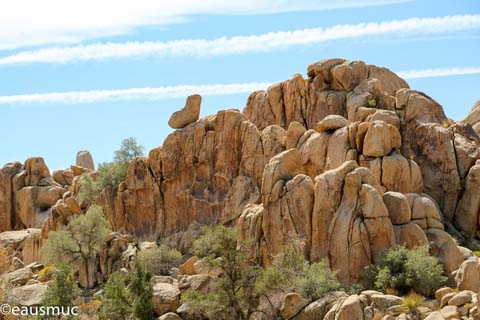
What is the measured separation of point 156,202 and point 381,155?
23791mm

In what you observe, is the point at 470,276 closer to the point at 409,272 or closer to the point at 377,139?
the point at 409,272

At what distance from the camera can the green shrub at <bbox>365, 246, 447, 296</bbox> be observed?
59969 millimetres

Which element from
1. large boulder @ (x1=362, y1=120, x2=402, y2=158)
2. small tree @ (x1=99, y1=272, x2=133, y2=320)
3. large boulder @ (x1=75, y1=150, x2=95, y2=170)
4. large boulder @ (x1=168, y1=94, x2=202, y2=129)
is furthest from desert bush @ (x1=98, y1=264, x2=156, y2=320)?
large boulder @ (x1=75, y1=150, x2=95, y2=170)

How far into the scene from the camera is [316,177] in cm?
6644

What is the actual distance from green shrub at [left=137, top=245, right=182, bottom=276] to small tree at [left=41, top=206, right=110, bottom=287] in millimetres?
5054

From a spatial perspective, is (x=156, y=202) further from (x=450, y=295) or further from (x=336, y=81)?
(x=450, y=295)

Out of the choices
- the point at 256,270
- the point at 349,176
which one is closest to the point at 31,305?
the point at 256,270

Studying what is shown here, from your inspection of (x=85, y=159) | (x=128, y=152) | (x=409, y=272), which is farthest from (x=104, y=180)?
(x=85, y=159)

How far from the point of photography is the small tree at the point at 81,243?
259 ft

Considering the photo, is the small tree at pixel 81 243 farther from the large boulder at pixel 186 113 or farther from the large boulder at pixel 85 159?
the large boulder at pixel 85 159

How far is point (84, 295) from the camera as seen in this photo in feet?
249

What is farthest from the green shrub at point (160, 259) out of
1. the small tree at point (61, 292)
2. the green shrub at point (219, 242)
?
the small tree at point (61, 292)

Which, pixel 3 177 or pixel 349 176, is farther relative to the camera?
pixel 3 177

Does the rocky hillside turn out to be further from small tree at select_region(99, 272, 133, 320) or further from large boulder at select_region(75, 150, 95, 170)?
large boulder at select_region(75, 150, 95, 170)
